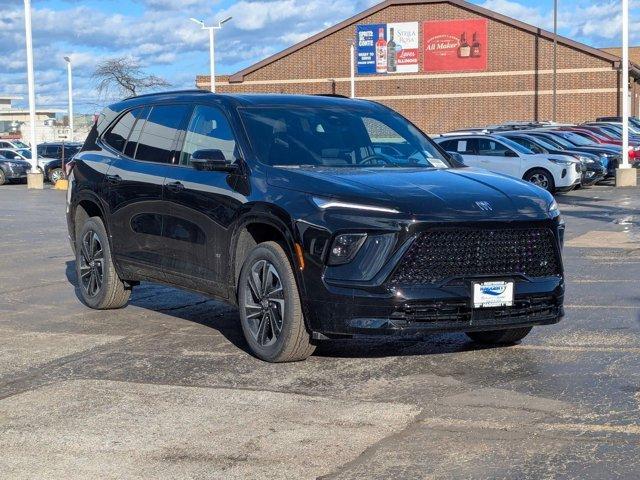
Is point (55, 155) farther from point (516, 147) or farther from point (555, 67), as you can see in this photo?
point (555, 67)

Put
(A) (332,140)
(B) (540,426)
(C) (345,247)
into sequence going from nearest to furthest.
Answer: (B) (540,426) → (C) (345,247) → (A) (332,140)

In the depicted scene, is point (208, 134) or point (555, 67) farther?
point (555, 67)

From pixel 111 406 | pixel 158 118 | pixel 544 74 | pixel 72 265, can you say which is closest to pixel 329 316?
pixel 111 406

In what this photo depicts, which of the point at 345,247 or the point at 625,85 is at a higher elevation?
the point at 625,85

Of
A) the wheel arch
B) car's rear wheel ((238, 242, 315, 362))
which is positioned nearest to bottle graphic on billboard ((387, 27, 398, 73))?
the wheel arch

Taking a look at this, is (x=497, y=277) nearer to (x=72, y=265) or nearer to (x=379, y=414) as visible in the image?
(x=379, y=414)

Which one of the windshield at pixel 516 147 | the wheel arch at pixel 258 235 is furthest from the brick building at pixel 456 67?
the wheel arch at pixel 258 235

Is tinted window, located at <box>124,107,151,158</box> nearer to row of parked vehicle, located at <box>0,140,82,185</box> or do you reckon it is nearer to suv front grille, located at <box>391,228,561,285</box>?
suv front grille, located at <box>391,228,561,285</box>

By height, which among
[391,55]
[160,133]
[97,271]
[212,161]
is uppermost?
[391,55]

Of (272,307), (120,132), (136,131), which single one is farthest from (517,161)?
(272,307)

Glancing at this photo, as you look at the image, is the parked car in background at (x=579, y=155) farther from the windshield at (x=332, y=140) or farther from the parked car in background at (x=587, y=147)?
the windshield at (x=332, y=140)

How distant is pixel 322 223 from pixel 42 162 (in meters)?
37.3

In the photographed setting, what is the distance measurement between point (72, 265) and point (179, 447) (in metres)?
8.37

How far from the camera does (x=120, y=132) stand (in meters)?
9.71
